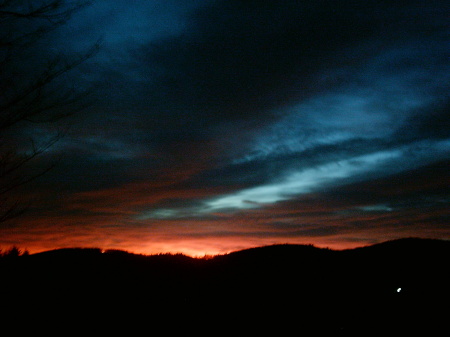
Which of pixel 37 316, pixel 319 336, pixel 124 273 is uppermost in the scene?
pixel 124 273

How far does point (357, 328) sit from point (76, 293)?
6256 millimetres

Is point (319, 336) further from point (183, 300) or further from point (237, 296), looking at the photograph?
point (183, 300)

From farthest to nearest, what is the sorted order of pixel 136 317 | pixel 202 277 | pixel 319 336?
1. pixel 202 277
2. pixel 136 317
3. pixel 319 336

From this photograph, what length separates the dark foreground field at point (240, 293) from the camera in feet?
26.5

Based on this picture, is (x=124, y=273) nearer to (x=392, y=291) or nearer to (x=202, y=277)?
(x=202, y=277)

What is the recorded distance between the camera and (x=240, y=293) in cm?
916

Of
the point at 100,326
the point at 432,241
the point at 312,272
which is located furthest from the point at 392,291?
the point at 100,326

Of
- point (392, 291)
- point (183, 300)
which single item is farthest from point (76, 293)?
point (392, 291)

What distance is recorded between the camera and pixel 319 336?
7.83 metres

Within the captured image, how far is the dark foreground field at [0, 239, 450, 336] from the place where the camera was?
807 centimetres

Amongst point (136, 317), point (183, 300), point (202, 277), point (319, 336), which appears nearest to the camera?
point (319, 336)

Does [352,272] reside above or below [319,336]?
above

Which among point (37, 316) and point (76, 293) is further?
point (76, 293)

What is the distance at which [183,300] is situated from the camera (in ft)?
29.8
